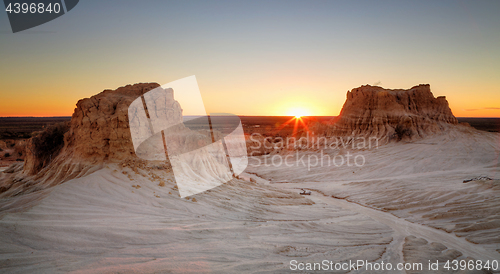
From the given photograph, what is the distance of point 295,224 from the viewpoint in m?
6.56

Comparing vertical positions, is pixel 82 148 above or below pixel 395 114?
below

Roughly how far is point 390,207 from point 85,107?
11.4 m

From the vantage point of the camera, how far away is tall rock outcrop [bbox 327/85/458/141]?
21.5 meters

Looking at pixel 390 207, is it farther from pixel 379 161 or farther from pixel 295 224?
pixel 379 161

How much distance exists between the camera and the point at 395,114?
2256cm

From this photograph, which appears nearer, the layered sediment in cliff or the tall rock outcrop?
the layered sediment in cliff

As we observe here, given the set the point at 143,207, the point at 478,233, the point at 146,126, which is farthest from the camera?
the point at 146,126

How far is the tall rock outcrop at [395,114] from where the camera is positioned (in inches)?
846

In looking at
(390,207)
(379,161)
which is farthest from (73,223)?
(379,161)

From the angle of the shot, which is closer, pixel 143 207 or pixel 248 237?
pixel 248 237

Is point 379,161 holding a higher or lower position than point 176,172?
lower

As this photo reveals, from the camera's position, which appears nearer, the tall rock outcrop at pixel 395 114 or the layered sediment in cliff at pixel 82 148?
the layered sediment in cliff at pixel 82 148

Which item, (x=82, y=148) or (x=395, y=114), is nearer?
(x=82, y=148)

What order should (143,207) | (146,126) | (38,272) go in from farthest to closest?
(146,126) < (143,207) < (38,272)
